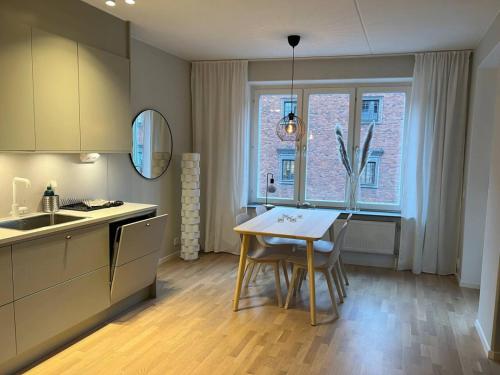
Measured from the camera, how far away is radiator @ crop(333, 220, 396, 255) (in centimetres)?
491

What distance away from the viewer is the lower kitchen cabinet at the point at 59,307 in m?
2.53

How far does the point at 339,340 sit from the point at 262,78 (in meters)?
3.47

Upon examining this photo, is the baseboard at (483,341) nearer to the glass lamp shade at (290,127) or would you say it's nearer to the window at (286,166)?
the glass lamp shade at (290,127)

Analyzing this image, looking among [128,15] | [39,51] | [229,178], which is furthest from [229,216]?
[39,51]

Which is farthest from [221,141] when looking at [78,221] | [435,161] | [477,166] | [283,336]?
[477,166]

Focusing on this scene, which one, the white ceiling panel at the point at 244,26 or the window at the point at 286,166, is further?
the window at the point at 286,166

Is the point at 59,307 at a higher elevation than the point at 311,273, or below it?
below

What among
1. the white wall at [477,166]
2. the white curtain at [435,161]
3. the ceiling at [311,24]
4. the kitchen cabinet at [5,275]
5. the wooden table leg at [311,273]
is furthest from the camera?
the white curtain at [435,161]

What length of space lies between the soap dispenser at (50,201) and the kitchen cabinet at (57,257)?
0.40m

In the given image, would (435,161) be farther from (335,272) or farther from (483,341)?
(483,341)

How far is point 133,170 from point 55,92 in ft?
4.93

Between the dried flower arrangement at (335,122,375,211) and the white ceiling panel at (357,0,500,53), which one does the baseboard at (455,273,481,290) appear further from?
the white ceiling panel at (357,0,500,53)

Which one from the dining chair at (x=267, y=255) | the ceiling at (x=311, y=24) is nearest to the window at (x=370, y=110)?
the ceiling at (x=311, y=24)

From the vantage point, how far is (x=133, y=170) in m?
4.36
